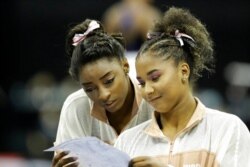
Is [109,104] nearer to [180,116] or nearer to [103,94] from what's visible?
[103,94]

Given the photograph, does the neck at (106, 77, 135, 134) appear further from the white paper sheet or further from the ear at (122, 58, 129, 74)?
the white paper sheet

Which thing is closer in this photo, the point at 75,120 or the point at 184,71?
the point at 184,71

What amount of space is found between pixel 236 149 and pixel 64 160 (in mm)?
421

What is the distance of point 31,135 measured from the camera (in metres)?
4.19

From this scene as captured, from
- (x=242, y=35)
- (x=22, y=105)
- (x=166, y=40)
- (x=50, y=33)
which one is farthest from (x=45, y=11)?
(x=166, y=40)

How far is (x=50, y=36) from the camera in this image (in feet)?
14.3

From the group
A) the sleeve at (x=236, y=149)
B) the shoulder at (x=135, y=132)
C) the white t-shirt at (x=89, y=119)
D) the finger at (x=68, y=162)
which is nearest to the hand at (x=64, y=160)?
the finger at (x=68, y=162)

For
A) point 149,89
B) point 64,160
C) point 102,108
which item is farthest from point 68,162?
point 102,108

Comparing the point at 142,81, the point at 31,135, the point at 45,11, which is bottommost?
the point at 31,135

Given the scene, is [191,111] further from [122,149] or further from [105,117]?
[105,117]

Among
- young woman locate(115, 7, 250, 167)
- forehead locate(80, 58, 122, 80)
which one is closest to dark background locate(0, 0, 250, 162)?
forehead locate(80, 58, 122, 80)

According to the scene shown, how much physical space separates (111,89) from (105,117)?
0.59 feet

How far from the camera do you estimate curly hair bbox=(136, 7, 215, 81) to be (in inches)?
88.4

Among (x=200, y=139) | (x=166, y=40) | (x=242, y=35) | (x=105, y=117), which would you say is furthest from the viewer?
(x=242, y=35)
